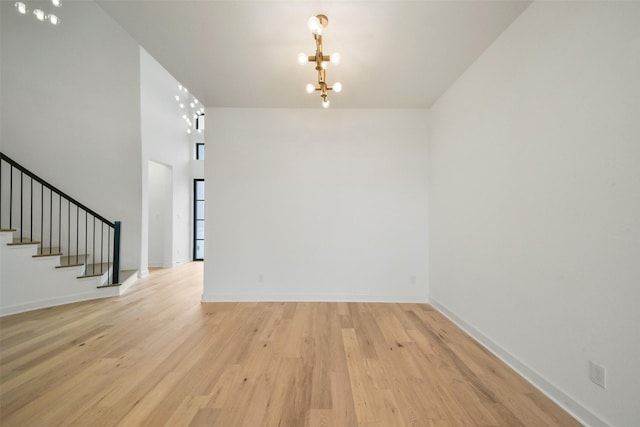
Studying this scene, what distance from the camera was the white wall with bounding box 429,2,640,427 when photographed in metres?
1.28

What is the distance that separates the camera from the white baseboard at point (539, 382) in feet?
4.72

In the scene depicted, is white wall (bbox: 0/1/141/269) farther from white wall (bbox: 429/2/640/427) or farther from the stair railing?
white wall (bbox: 429/2/640/427)

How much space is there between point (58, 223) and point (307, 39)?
5.74m

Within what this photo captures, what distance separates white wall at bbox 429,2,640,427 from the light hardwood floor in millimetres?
373

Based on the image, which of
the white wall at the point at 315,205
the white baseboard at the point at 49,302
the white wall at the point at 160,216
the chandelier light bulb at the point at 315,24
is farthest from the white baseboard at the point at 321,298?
the white wall at the point at 160,216

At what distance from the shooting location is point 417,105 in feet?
11.9

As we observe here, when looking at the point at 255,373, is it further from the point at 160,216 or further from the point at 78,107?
the point at 78,107

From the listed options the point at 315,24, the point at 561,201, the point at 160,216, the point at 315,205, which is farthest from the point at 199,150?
the point at 561,201

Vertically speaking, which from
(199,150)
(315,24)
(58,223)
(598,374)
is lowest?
(598,374)

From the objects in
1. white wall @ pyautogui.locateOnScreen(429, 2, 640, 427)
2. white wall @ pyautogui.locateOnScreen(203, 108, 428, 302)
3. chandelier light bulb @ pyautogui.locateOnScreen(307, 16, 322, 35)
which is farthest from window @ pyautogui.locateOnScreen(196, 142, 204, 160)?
white wall @ pyautogui.locateOnScreen(429, 2, 640, 427)

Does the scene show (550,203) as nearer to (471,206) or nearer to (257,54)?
(471,206)

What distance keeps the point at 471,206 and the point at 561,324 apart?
51.2 inches

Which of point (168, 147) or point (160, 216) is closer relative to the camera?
point (168, 147)

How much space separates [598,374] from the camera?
4.56 ft
